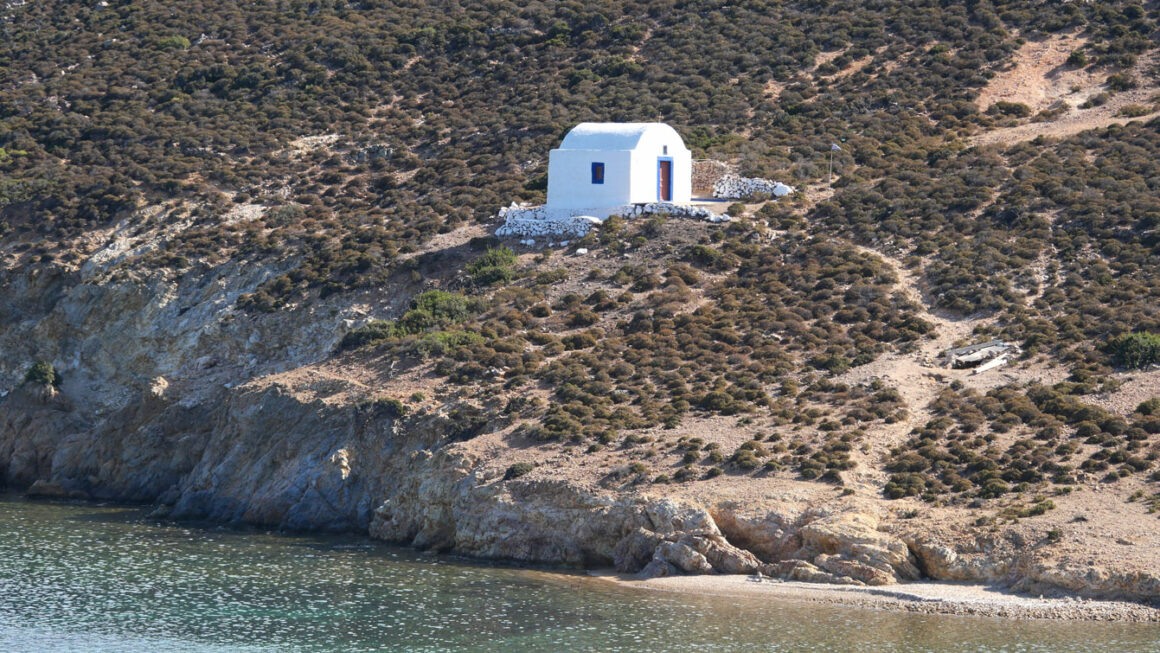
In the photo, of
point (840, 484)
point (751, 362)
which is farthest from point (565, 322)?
point (840, 484)

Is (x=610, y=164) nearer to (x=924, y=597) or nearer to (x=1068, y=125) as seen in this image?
(x=1068, y=125)

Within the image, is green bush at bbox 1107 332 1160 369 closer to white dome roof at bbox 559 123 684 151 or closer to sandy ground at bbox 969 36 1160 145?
sandy ground at bbox 969 36 1160 145

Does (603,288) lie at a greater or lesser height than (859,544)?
greater

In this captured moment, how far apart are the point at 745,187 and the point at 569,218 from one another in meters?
9.30

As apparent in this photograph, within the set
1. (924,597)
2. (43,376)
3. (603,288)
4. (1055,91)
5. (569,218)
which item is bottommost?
(924,597)

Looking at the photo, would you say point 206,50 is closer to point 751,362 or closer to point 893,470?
point 751,362

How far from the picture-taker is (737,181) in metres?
68.2

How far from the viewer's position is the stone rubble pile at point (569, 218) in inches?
2534

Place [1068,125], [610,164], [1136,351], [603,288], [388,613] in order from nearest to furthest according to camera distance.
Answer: [388,613] → [1136,351] → [603,288] → [610,164] → [1068,125]

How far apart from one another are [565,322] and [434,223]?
462 inches

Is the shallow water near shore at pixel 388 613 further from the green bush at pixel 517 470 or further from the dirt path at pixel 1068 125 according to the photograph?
the dirt path at pixel 1068 125

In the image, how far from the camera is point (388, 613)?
38406mm

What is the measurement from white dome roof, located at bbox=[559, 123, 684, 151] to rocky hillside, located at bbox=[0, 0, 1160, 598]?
359 centimetres

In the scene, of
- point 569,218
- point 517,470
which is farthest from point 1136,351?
point 569,218
